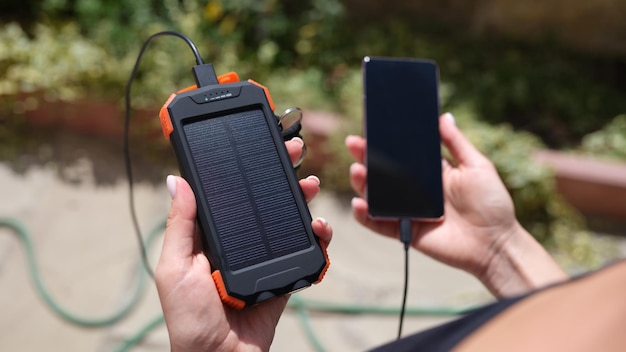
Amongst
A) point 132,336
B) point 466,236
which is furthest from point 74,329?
point 466,236

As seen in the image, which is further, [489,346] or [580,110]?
[580,110]

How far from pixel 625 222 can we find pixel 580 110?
23.7 inches

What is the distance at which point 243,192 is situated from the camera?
45.0 inches

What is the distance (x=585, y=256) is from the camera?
93.5 inches

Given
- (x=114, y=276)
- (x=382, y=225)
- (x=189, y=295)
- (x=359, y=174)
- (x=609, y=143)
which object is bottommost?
(x=609, y=143)

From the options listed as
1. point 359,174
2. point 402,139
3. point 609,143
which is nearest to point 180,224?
point 359,174

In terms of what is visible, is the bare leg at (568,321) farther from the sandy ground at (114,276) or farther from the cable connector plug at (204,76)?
the sandy ground at (114,276)

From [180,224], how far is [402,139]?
0.81m

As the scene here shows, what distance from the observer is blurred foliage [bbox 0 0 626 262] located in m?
2.41

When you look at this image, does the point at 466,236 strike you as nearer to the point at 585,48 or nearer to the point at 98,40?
the point at 98,40

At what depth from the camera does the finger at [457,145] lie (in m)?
1.59

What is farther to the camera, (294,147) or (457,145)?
(457,145)

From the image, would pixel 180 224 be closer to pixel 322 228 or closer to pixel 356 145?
pixel 322 228

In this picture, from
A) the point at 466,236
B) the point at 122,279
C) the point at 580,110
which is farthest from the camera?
the point at 580,110
